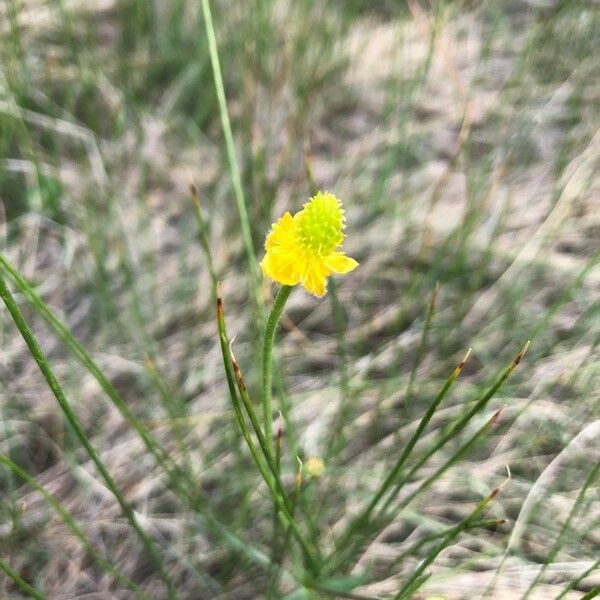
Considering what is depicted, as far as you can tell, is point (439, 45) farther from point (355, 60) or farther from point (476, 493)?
point (476, 493)

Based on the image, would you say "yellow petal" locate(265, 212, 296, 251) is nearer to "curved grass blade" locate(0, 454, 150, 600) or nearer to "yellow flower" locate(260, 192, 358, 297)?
"yellow flower" locate(260, 192, 358, 297)

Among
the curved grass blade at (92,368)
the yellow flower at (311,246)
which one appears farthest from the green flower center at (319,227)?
the curved grass blade at (92,368)

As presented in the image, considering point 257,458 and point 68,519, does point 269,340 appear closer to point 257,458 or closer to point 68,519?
point 257,458

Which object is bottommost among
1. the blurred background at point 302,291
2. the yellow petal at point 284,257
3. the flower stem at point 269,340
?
the flower stem at point 269,340

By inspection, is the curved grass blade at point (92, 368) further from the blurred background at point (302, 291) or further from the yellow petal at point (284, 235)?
the yellow petal at point (284, 235)

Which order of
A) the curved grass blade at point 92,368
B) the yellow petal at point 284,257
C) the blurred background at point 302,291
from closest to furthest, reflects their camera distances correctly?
the yellow petal at point 284,257
the curved grass blade at point 92,368
the blurred background at point 302,291

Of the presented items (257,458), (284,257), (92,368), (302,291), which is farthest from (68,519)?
(302,291)

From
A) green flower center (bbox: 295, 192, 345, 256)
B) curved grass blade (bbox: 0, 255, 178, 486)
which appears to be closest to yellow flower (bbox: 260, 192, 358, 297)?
green flower center (bbox: 295, 192, 345, 256)
